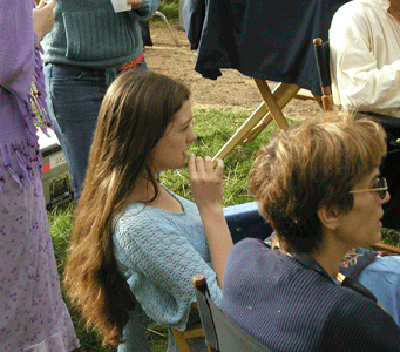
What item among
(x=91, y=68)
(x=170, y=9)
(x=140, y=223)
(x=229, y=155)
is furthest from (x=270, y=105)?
(x=170, y=9)

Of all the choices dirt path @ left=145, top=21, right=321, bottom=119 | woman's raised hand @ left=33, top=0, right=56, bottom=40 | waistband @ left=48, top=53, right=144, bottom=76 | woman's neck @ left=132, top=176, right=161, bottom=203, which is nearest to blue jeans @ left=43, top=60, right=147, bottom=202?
waistband @ left=48, top=53, right=144, bottom=76

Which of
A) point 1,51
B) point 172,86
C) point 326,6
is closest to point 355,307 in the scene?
point 172,86

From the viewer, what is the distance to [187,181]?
167 inches

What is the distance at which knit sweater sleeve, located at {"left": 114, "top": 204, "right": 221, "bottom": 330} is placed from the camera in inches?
62.3

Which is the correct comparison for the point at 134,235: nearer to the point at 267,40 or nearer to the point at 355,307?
the point at 355,307

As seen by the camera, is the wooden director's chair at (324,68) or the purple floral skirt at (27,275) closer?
the purple floral skirt at (27,275)

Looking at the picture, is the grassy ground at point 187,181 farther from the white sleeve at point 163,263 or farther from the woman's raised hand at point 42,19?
the woman's raised hand at point 42,19

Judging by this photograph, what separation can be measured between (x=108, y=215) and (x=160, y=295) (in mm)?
289

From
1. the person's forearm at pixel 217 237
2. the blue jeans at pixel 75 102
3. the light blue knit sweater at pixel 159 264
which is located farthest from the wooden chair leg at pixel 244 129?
the light blue knit sweater at pixel 159 264

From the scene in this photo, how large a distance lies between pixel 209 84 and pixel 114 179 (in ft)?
18.1

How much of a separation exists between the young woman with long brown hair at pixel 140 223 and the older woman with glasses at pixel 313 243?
297mm

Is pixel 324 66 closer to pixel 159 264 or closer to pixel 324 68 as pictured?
pixel 324 68

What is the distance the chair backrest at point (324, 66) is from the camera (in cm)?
273

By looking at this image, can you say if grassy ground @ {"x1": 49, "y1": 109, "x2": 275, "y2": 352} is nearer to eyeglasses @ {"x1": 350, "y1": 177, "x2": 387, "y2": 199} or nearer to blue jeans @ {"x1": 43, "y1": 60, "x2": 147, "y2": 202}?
blue jeans @ {"x1": 43, "y1": 60, "x2": 147, "y2": 202}
